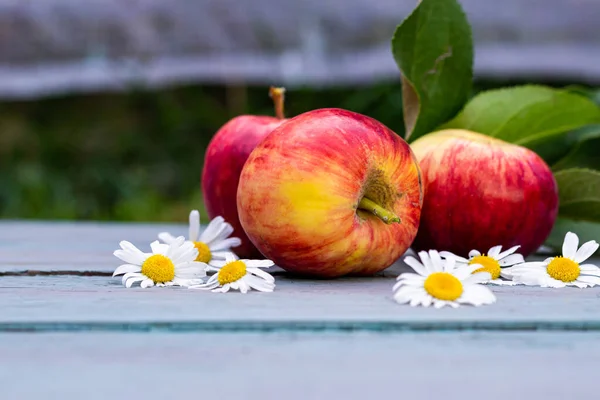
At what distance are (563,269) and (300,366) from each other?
0.42 m

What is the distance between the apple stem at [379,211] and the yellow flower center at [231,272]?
6.0 inches

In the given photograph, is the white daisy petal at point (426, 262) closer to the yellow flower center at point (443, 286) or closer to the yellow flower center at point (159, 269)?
the yellow flower center at point (443, 286)

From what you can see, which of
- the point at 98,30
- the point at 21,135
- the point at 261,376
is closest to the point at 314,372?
the point at 261,376

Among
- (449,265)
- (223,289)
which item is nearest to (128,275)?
(223,289)

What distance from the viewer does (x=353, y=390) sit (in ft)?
1.49

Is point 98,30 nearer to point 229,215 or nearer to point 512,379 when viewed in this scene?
point 229,215

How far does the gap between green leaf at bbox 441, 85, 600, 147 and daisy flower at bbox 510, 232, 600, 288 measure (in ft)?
0.98

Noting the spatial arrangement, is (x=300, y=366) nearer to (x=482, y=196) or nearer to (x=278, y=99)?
(x=482, y=196)

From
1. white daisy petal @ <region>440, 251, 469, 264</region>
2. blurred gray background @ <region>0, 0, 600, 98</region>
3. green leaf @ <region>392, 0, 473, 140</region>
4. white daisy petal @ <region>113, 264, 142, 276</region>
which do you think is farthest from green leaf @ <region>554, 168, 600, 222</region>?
blurred gray background @ <region>0, 0, 600, 98</region>

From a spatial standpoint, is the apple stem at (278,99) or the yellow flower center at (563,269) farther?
the apple stem at (278,99)

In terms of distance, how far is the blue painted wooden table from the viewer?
46 cm

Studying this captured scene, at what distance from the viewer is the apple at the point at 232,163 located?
3.26 ft

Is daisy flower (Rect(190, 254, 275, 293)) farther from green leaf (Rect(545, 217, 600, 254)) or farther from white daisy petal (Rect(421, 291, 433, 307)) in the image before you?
green leaf (Rect(545, 217, 600, 254))

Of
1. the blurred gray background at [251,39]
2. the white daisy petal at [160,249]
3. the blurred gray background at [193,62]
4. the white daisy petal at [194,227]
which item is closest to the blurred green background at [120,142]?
the blurred gray background at [193,62]
